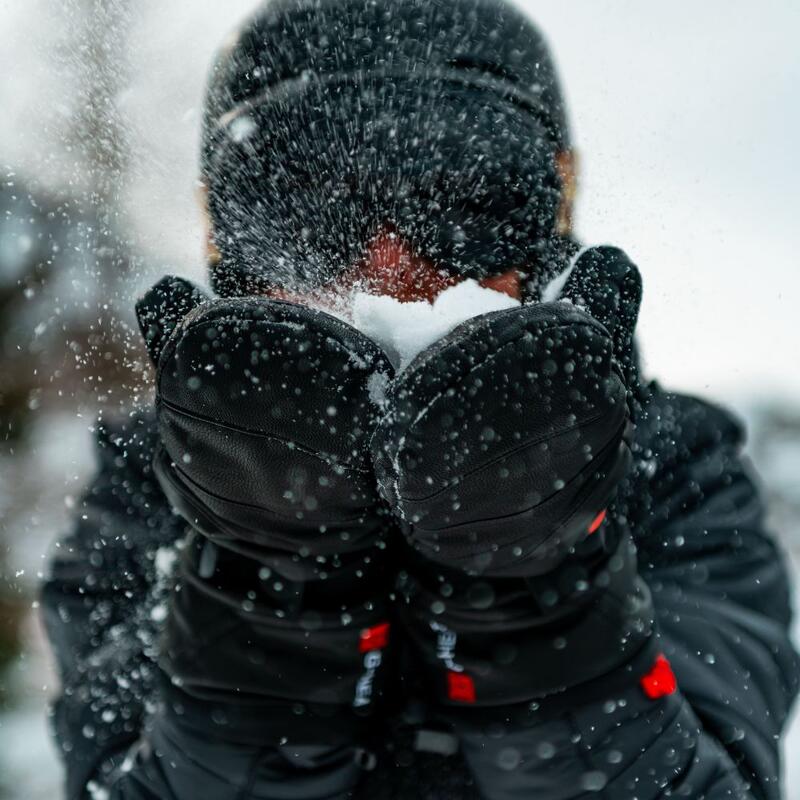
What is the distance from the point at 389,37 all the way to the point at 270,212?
24 cm

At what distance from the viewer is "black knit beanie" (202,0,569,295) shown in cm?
75

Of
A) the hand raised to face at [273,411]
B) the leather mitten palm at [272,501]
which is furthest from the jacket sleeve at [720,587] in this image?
the hand raised to face at [273,411]

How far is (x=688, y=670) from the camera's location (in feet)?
2.69

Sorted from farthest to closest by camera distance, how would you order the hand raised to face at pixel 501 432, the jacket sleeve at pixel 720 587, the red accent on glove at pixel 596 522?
the jacket sleeve at pixel 720 587, the red accent on glove at pixel 596 522, the hand raised to face at pixel 501 432

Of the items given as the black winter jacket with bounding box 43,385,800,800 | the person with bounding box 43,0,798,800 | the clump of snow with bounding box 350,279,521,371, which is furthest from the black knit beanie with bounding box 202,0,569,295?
the black winter jacket with bounding box 43,385,800,800

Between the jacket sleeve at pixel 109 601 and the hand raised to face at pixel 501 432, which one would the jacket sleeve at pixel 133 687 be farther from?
the hand raised to face at pixel 501 432

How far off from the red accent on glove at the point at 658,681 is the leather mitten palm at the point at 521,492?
0.03m

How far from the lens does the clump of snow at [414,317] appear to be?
60 centimetres

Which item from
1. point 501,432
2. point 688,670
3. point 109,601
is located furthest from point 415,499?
point 109,601

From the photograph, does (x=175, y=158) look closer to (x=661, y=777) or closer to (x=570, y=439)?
(x=570, y=439)

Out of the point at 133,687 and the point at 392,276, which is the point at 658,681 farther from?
the point at 133,687

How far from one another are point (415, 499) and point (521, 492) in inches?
3.3

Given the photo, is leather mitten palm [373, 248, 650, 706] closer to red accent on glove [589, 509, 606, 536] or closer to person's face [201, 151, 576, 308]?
red accent on glove [589, 509, 606, 536]

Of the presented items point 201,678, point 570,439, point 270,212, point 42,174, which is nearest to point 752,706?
point 570,439
